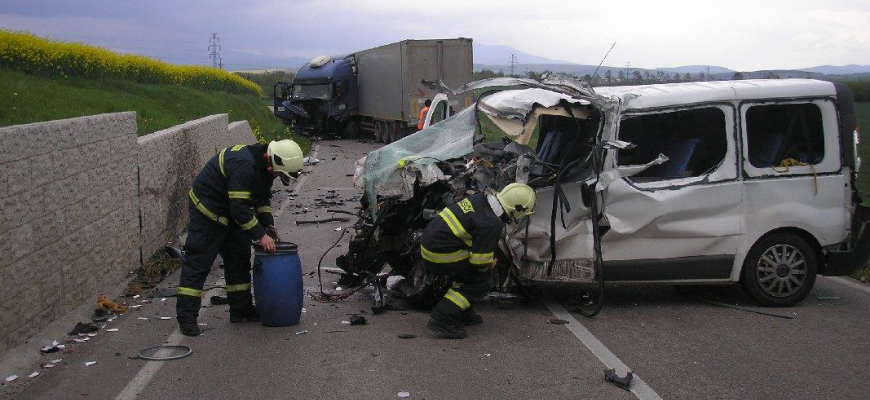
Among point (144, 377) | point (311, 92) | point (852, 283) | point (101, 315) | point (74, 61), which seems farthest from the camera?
point (311, 92)

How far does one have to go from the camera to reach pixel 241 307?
761 cm

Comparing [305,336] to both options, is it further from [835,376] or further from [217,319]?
[835,376]

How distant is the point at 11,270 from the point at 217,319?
1929 millimetres

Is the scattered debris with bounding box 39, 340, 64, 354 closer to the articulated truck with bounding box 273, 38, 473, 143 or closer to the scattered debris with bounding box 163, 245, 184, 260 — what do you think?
the scattered debris with bounding box 163, 245, 184, 260

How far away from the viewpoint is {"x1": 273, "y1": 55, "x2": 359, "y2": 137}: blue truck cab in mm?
35500

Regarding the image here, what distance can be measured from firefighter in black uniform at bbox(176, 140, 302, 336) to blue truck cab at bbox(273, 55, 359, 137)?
92.2 feet

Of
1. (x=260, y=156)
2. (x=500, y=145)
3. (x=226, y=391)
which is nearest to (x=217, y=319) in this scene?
(x=260, y=156)

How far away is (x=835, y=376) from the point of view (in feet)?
19.8

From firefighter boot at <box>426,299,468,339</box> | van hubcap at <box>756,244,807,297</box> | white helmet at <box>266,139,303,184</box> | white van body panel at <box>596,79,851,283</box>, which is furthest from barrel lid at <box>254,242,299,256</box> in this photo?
van hubcap at <box>756,244,807,297</box>

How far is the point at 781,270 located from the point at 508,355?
Result: 306 centimetres

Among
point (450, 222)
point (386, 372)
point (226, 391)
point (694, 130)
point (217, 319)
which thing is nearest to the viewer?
point (226, 391)

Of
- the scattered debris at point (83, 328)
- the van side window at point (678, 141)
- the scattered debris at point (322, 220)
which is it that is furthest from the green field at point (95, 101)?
the van side window at point (678, 141)

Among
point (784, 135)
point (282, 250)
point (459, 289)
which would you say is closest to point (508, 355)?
point (459, 289)

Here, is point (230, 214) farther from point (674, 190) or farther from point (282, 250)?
point (674, 190)
